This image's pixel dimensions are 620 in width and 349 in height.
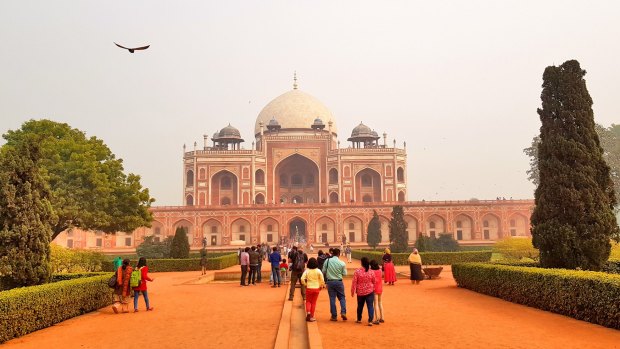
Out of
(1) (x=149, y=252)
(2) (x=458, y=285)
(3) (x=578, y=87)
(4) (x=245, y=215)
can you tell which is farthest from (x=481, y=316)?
(4) (x=245, y=215)

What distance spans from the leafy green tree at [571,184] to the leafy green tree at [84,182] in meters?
15.5

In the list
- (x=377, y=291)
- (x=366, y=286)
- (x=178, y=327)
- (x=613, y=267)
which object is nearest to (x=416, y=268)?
(x=613, y=267)

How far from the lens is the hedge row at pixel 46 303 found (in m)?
7.59

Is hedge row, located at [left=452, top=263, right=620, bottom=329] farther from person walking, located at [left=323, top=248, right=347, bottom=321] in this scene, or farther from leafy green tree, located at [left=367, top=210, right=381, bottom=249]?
leafy green tree, located at [left=367, top=210, right=381, bottom=249]

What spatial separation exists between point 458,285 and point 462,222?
3485cm

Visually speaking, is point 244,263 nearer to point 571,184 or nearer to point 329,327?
point 329,327

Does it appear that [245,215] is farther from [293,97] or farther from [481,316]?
[481,316]

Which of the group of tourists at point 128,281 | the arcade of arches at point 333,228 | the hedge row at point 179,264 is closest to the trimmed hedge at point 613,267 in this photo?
the group of tourists at point 128,281

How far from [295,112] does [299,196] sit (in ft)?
30.7

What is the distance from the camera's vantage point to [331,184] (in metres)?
53.1

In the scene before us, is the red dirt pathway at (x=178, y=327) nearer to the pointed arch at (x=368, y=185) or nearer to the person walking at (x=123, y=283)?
the person walking at (x=123, y=283)

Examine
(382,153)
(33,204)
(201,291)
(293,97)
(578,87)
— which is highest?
(293,97)

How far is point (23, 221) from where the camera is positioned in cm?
965

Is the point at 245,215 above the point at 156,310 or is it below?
above
